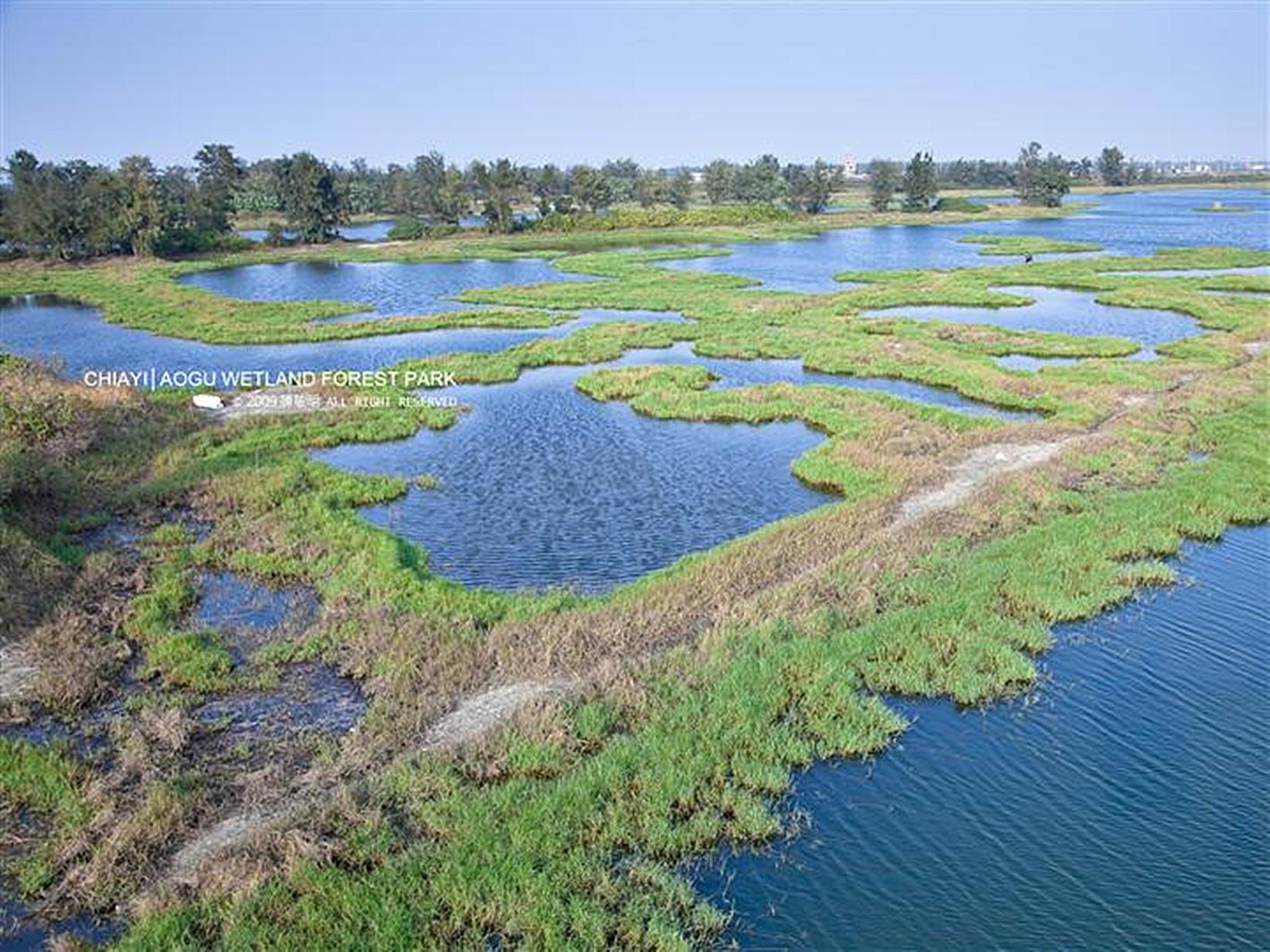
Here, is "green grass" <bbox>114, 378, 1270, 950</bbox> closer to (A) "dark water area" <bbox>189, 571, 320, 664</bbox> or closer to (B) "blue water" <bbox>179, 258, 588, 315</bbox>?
(A) "dark water area" <bbox>189, 571, 320, 664</bbox>

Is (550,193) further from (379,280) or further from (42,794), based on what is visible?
(42,794)

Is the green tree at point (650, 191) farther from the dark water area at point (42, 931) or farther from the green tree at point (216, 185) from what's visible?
the dark water area at point (42, 931)

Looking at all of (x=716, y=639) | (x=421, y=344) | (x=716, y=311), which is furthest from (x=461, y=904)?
(x=716, y=311)

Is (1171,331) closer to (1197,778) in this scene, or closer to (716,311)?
(716,311)

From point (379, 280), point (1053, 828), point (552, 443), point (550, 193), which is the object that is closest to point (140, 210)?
point (379, 280)

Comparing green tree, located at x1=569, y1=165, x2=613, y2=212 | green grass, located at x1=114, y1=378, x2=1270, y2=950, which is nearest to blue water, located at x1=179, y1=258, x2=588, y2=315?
green tree, located at x1=569, y1=165, x2=613, y2=212
